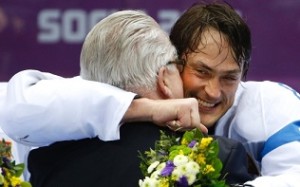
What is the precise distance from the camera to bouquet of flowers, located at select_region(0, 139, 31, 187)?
2602mm

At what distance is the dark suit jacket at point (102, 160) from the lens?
2.69 m

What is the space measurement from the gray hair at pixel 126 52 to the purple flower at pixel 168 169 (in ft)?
1.04

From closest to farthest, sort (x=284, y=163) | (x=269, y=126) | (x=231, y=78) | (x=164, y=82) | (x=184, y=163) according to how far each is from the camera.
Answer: (x=184, y=163) → (x=164, y=82) → (x=284, y=163) → (x=269, y=126) → (x=231, y=78)

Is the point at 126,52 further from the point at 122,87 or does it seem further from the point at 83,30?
the point at 83,30

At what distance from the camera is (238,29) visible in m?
3.38

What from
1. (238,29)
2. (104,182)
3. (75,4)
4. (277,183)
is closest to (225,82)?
(238,29)

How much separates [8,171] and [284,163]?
0.92 meters

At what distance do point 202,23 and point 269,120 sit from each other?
1.48 feet

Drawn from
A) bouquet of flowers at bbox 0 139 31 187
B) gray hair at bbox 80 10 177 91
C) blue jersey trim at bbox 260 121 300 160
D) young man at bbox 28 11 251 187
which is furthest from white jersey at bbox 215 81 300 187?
bouquet of flowers at bbox 0 139 31 187

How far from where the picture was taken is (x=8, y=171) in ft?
8.63

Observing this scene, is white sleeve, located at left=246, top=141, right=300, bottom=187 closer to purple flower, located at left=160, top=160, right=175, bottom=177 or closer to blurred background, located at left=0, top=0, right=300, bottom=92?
purple flower, located at left=160, top=160, right=175, bottom=177

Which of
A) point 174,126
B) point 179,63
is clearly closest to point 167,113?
point 174,126

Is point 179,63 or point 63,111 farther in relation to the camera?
point 179,63

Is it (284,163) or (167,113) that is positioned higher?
(167,113)
